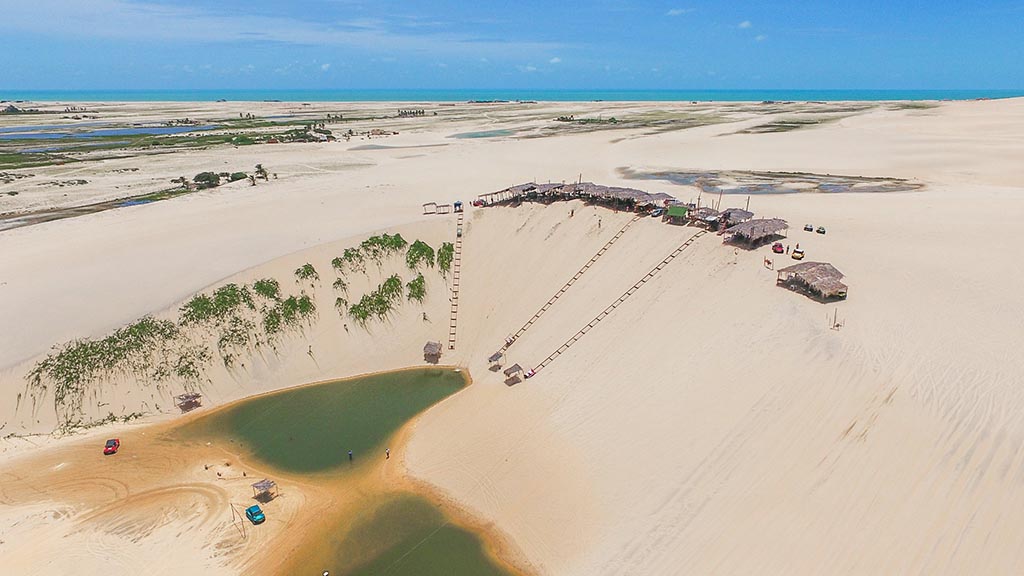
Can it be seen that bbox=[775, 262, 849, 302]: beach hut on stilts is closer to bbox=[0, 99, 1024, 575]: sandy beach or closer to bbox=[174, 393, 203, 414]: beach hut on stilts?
bbox=[0, 99, 1024, 575]: sandy beach

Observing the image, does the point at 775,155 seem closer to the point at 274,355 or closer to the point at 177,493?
the point at 274,355

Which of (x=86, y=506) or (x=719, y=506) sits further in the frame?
(x=86, y=506)

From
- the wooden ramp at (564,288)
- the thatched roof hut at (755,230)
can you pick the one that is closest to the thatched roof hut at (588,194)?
the wooden ramp at (564,288)

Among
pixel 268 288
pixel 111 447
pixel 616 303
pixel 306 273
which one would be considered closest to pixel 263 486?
pixel 111 447

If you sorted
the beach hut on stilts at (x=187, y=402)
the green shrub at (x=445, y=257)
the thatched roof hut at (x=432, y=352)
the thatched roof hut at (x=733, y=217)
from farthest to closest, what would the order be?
the green shrub at (x=445, y=257) < the thatched roof hut at (x=733, y=217) < the thatched roof hut at (x=432, y=352) < the beach hut on stilts at (x=187, y=402)

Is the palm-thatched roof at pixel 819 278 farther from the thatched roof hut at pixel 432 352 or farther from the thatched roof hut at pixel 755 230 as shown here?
the thatched roof hut at pixel 432 352

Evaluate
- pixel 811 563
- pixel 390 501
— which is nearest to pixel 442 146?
pixel 390 501

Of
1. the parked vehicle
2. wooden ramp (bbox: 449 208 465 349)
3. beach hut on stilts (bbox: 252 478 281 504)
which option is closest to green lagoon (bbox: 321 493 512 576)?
the parked vehicle
